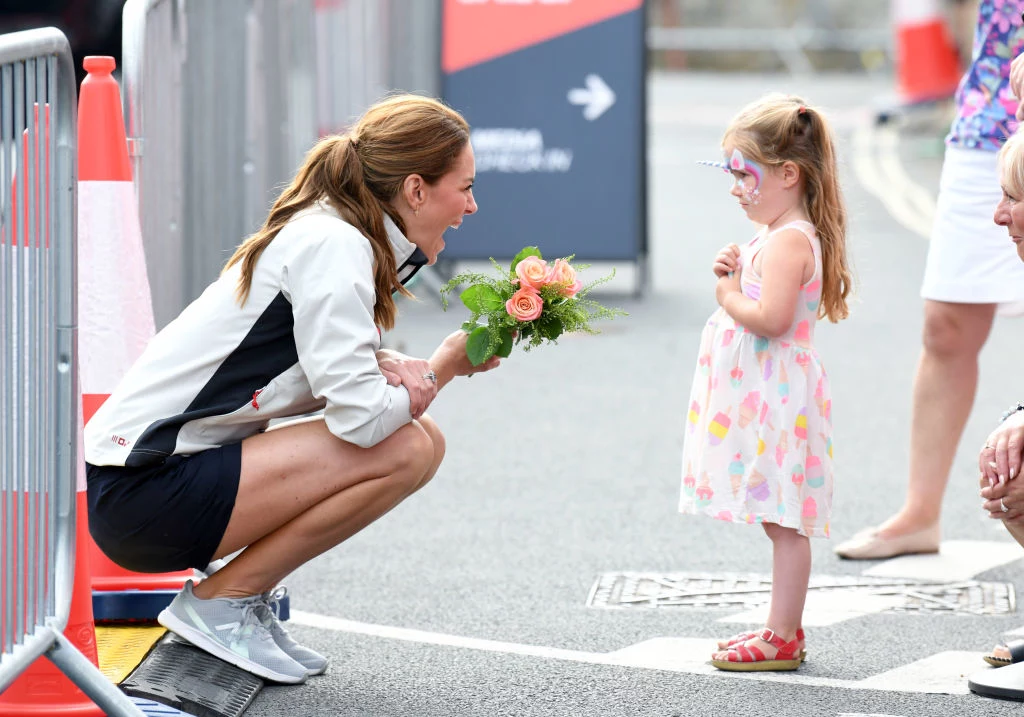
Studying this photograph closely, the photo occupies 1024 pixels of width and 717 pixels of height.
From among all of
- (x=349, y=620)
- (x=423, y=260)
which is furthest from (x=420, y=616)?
(x=423, y=260)

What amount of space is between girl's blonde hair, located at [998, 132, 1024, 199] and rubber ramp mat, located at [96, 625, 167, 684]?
217 centimetres

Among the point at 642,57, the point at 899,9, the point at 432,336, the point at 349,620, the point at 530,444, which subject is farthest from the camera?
the point at 899,9

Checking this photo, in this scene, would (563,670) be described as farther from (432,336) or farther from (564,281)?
(432,336)

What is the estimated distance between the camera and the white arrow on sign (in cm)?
1003

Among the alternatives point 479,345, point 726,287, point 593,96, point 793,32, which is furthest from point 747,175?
point 793,32

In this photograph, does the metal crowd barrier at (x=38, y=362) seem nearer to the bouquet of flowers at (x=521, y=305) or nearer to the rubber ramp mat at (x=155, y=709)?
the rubber ramp mat at (x=155, y=709)

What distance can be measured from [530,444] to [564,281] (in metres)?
2.97

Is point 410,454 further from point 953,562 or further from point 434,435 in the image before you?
point 953,562

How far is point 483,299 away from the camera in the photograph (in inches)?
150

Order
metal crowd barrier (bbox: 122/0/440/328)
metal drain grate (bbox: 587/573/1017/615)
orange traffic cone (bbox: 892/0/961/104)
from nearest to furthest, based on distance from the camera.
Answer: metal drain grate (bbox: 587/573/1017/615), metal crowd barrier (bbox: 122/0/440/328), orange traffic cone (bbox: 892/0/961/104)

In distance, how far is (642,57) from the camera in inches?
392

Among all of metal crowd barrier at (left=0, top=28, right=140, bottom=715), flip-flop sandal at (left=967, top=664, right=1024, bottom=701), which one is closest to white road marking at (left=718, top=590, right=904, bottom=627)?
flip-flop sandal at (left=967, top=664, right=1024, bottom=701)

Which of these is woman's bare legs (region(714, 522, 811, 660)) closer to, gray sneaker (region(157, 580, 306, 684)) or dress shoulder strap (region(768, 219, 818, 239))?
dress shoulder strap (region(768, 219, 818, 239))

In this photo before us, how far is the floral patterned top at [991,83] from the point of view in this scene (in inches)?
192
